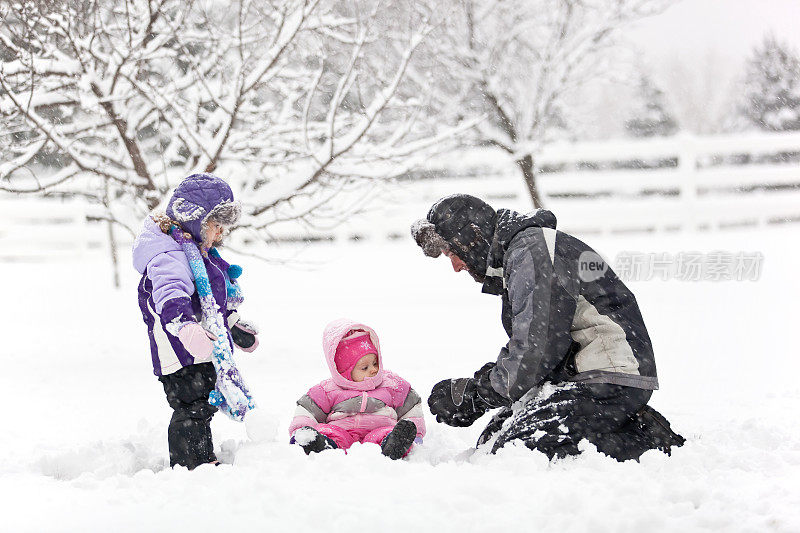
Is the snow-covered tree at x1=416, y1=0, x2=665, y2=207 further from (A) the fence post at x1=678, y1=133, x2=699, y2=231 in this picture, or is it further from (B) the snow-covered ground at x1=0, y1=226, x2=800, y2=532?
(A) the fence post at x1=678, y1=133, x2=699, y2=231

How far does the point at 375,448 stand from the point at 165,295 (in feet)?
3.38

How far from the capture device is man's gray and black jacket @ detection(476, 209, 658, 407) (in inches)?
115

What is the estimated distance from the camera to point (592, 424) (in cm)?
299

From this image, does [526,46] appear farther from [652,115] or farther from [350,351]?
[652,115]

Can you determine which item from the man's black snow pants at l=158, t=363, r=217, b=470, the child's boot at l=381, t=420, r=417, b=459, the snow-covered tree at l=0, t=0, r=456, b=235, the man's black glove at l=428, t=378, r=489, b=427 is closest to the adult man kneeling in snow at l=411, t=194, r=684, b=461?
the man's black glove at l=428, t=378, r=489, b=427

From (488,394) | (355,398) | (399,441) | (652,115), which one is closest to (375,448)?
(399,441)

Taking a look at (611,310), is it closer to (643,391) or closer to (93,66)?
(643,391)

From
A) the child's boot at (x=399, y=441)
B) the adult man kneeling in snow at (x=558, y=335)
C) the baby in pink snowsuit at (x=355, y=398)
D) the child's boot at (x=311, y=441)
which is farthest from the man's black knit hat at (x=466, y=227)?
the child's boot at (x=311, y=441)

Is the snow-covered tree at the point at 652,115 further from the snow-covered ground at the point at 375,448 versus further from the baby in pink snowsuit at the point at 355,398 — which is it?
the baby in pink snowsuit at the point at 355,398

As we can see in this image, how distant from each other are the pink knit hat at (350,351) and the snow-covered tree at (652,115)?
21.5 metres

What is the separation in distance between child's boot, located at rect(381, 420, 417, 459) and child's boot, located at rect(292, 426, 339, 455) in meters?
0.25

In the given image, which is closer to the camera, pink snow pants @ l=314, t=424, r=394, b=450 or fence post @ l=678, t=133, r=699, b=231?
pink snow pants @ l=314, t=424, r=394, b=450

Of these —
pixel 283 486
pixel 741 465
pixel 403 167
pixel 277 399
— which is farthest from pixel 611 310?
pixel 403 167

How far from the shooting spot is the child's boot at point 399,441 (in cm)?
315
